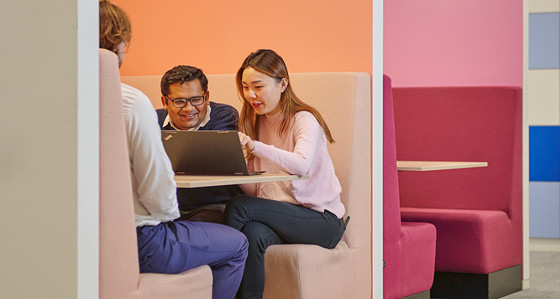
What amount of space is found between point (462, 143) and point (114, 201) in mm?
2845

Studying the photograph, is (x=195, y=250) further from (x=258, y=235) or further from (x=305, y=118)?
(x=305, y=118)

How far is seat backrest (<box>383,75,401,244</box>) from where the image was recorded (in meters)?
3.34

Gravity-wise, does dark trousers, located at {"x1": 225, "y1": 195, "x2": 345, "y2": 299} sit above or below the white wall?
below

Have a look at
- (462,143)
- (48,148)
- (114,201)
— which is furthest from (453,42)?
(48,148)

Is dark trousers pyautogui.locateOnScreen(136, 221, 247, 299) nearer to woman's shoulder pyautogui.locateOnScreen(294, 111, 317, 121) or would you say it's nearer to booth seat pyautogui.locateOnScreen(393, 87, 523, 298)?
woman's shoulder pyautogui.locateOnScreen(294, 111, 317, 121)

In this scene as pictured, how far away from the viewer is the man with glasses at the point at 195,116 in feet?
9.48

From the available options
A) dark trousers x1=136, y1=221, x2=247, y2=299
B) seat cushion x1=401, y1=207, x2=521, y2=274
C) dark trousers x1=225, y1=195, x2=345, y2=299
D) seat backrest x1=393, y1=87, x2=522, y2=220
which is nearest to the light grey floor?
seat cushion x1=401, y1=207, x2=521, y2=274

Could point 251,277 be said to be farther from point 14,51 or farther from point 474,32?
point 474,32

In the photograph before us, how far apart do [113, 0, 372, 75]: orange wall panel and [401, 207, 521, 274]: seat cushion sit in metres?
1.16

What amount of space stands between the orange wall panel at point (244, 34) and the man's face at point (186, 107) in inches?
25.5

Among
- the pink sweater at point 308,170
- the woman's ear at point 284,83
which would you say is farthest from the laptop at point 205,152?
the woman's ear at point 284,83

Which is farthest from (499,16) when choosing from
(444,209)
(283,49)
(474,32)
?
(283,49)

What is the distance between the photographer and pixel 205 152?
8.11 feet

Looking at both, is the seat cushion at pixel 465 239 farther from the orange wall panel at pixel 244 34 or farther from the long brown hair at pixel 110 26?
the long brown hair at pixel 110 26
